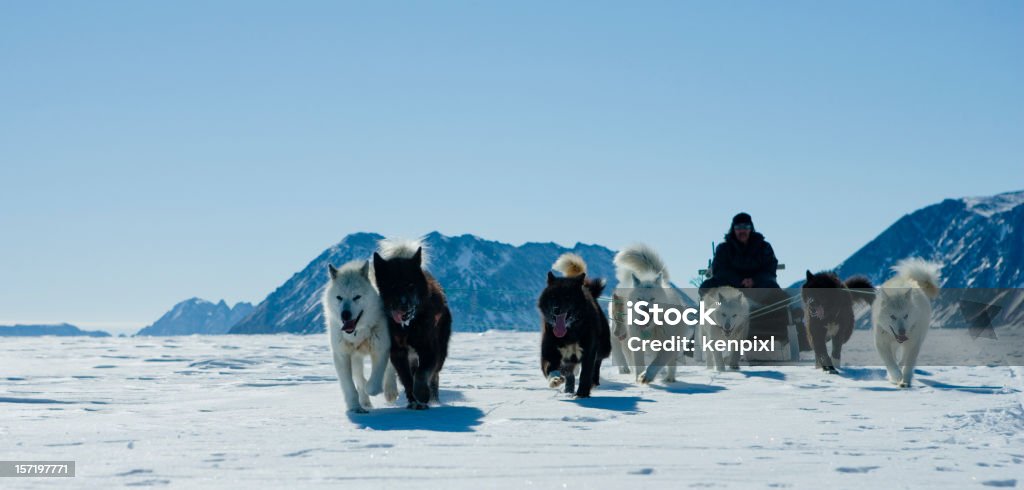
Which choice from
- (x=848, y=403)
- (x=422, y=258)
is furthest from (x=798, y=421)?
(x=422, y=258)

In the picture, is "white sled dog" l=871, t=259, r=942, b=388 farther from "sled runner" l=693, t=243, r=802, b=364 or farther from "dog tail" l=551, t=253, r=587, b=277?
"dog tail" l=551, t=253, r=587, b=277

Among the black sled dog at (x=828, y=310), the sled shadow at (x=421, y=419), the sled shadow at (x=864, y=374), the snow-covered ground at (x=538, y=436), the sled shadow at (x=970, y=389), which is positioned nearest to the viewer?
the snow-covered ground at (x=538, y=436)

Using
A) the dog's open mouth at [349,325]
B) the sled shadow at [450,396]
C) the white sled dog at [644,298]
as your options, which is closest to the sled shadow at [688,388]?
the white sled dog at [644,298]

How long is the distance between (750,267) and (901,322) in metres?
2.89

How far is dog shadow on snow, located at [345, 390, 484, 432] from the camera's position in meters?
6.25

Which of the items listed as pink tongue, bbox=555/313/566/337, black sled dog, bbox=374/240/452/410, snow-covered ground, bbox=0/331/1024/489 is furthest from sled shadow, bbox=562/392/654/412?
black sled dog, bbox=374/240/452/410

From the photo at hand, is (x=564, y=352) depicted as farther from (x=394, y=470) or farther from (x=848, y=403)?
(x=394, y=470)

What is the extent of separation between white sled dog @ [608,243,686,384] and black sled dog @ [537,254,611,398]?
147 cm

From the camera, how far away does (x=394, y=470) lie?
4.65m

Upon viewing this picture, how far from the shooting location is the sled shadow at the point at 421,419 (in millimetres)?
6250

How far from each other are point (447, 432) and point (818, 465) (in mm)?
2390

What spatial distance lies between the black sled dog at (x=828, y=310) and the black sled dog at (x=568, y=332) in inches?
154

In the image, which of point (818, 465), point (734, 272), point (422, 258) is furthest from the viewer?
point (734, 272)

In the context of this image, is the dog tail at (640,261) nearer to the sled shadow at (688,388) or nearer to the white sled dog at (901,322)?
the sled shadow at (688,388)
